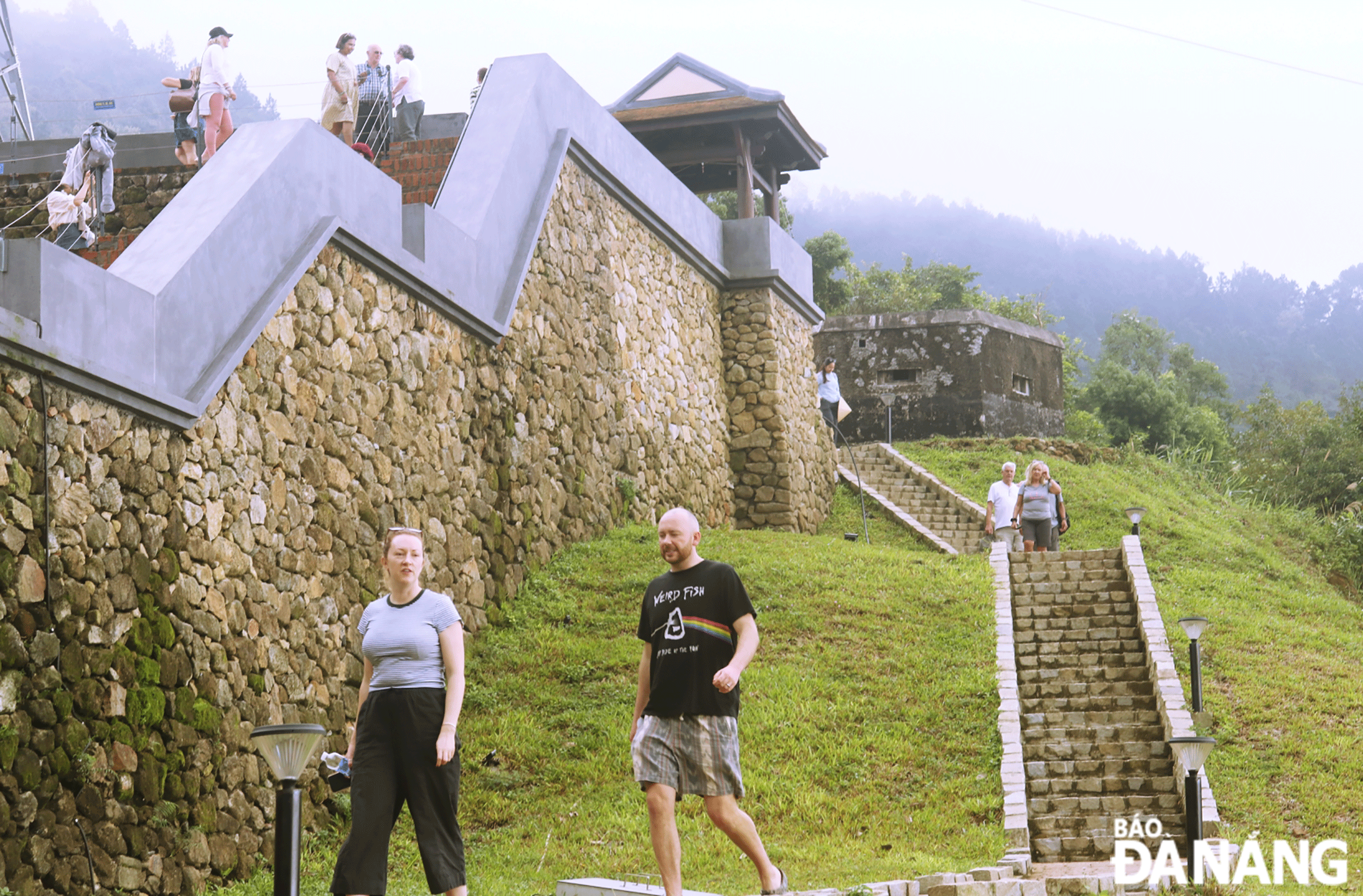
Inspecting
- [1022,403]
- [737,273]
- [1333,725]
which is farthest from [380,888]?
[1022,403]

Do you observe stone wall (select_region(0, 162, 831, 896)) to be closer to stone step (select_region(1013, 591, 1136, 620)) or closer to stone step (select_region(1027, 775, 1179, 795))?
stone step (select_region(1013, 591, 1136, 620))

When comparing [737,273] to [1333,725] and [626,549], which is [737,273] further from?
[1333,725]

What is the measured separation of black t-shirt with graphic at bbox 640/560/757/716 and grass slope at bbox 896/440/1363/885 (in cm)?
422

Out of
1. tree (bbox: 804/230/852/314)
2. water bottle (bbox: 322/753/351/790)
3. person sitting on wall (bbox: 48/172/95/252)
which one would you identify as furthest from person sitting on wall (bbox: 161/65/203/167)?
tree (bbox: 804/230/852/314)

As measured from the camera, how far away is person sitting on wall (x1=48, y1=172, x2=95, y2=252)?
10008 mm

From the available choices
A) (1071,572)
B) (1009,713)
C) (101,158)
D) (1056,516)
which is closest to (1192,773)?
(1009,713)

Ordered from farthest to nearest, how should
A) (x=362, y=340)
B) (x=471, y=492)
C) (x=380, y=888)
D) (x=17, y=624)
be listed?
1. (x=471, y=492)
2. (x=362, y=340)
3. (x=17, y=624)
4. (x=380, y=888)

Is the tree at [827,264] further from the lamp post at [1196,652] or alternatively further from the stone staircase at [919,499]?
the lamp post at [1196,652]

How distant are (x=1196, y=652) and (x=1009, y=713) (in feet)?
5.53

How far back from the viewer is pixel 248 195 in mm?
8938

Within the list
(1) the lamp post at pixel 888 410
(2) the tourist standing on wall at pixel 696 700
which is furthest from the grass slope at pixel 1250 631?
(2) the tourist standing on wall at pixel 696 700

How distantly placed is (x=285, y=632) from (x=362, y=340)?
2.46 meters

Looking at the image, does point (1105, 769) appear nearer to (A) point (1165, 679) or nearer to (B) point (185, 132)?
(A) point (1165, 679)

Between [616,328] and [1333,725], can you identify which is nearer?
[1333,725]
